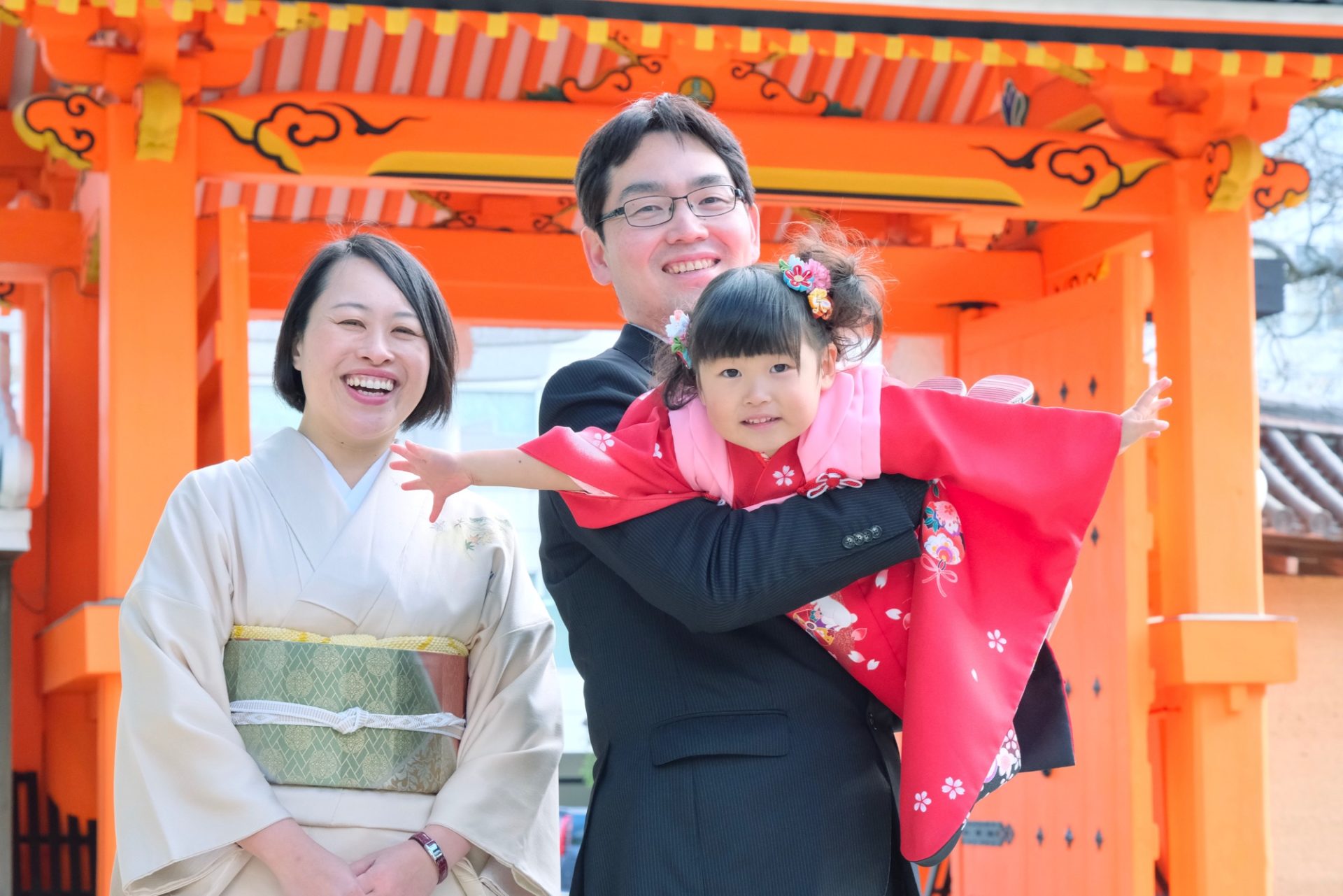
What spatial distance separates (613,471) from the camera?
1.93 metres

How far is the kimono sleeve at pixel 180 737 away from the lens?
7.48 ft

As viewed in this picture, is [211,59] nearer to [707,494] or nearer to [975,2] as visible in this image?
[975,2]

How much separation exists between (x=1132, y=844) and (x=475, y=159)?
2983mm

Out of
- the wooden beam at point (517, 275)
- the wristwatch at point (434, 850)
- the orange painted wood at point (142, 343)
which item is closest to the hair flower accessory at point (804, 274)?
the wristwatch at point (434, 850)

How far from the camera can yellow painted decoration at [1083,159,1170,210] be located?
5.23 m

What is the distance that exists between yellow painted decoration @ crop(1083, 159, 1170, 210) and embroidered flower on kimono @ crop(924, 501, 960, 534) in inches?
139

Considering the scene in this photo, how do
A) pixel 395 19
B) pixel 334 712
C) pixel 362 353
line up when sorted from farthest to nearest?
1. pixel 395 19
2. pixel 362 353
3. pixel 334 712

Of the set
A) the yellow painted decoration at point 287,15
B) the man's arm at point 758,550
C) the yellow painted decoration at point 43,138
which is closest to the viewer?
the man's arm at point 758,550

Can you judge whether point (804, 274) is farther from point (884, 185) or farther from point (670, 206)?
point (884, 185)

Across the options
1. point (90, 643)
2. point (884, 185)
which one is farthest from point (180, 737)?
point (884, 185)

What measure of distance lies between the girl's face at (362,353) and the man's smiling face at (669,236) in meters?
0.45

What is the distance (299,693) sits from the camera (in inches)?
94.3

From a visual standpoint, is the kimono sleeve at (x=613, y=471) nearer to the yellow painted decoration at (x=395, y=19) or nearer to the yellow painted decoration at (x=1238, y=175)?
the yellow painted decoration at (x=395, y=19)

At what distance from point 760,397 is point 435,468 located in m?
0.42
